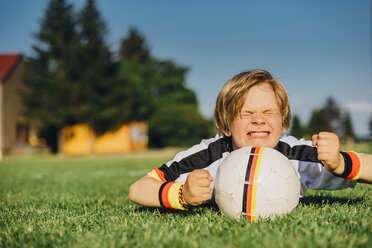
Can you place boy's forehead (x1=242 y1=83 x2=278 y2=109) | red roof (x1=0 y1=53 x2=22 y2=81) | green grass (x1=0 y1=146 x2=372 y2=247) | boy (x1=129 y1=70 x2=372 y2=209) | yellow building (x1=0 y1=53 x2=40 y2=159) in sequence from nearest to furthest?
1. green grass (x1=0 y1=146 x2=372 y2=247)
2. boy (x1=129 y1=70 x2=372 y2=209)
3. boy's forehead (x1=242 y1=83 x2=278 y2=109)
4. yellow building (x1=0 y1=53 x2=40 y2=159)
5. red roof (x1=0 y1=53 x2=22 y2=81)

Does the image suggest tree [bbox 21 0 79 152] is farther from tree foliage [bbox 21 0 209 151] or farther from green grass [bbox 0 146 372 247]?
green grass [bbox 0 146 372 247]

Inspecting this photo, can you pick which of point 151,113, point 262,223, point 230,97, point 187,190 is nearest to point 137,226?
point 187,190

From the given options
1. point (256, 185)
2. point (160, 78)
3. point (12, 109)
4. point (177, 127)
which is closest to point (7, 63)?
point (12, 109)

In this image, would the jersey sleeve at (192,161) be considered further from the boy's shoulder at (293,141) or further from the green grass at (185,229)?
the boy's shoulder at (293,141)

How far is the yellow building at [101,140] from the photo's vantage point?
30.9m

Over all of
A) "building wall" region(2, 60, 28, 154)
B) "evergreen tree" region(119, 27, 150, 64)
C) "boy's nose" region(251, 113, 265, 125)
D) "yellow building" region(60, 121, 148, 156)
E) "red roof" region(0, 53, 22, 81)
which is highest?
"evergreen tree" region(119, 27, 150, 64)

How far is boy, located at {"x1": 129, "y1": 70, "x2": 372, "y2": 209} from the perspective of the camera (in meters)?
2.60

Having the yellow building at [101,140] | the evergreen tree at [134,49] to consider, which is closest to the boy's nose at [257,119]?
the yellow building at [101,140]

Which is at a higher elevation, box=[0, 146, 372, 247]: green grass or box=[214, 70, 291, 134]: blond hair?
box=[214, 70, 291, 134]: blond hair

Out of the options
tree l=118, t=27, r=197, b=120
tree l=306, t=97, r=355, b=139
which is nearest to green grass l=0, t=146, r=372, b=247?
tree l=118, t=27, r=197, b=120

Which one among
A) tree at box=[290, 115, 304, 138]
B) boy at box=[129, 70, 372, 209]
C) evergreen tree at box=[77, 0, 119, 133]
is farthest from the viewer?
tree at box=[290, 115, 304, 138]

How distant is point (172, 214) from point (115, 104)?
2855 cm

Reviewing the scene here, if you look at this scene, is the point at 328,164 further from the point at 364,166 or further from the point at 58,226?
the point at 58,226

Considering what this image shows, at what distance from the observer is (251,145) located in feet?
9.49
